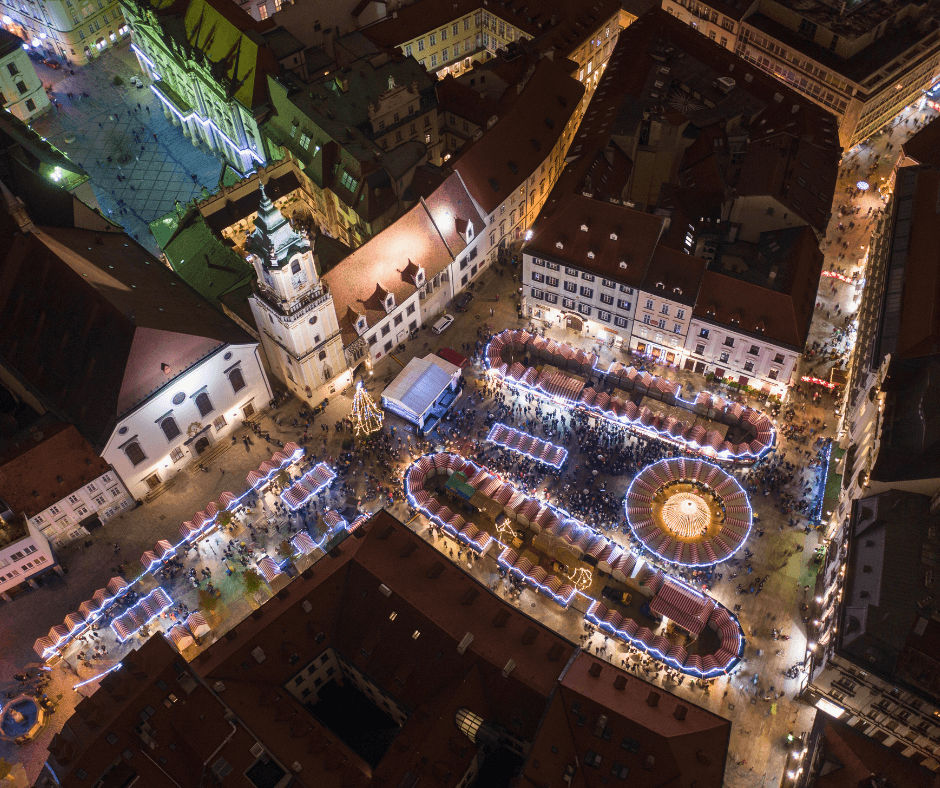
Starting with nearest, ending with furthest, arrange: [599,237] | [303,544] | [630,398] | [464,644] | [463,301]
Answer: [464,644]
[303,544]
[599,237]
[630,398]
[463,301]

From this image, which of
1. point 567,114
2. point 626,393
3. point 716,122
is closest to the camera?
point 626,393

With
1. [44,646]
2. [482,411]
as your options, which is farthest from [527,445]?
[44,646]

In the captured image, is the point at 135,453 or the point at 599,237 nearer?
the point at 135,453

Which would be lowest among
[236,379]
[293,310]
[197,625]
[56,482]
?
[197,625]

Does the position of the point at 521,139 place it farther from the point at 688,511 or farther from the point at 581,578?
the point at 581,578

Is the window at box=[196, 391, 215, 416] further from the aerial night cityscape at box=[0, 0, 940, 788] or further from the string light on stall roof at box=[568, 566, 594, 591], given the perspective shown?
the string light on stall roof at box=[568, 566, 594, 591]

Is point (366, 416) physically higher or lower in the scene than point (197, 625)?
higher

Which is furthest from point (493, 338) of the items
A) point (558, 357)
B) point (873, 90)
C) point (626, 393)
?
point (873, 90)

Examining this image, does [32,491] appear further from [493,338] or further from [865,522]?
[865,522]
